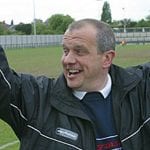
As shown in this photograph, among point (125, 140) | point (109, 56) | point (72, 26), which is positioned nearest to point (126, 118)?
point (125, 140)

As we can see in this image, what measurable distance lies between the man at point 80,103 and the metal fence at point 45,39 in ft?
170

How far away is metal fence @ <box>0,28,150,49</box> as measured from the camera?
67.8 metres

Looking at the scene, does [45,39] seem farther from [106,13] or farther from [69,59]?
[69,59]

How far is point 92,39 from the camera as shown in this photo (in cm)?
310

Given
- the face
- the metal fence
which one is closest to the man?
the face

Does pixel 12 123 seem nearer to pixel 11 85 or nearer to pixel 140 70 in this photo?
pixel 11 85

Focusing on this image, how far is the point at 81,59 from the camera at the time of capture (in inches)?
121

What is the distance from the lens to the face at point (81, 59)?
303cm

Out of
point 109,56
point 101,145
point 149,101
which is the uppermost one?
point 109,56

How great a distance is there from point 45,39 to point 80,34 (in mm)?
75486

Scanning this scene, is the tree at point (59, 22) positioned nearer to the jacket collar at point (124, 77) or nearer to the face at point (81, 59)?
the jacket collar at point (124, 77)

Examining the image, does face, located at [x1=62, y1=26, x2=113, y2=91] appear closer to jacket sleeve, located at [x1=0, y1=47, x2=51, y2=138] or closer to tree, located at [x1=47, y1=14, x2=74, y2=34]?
jacket sleeve, located at [x1=0, y1=47, x2=51, y2=138]

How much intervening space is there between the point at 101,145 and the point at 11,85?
0.61 meters

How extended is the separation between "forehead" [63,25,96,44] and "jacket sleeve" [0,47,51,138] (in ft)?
1.08
